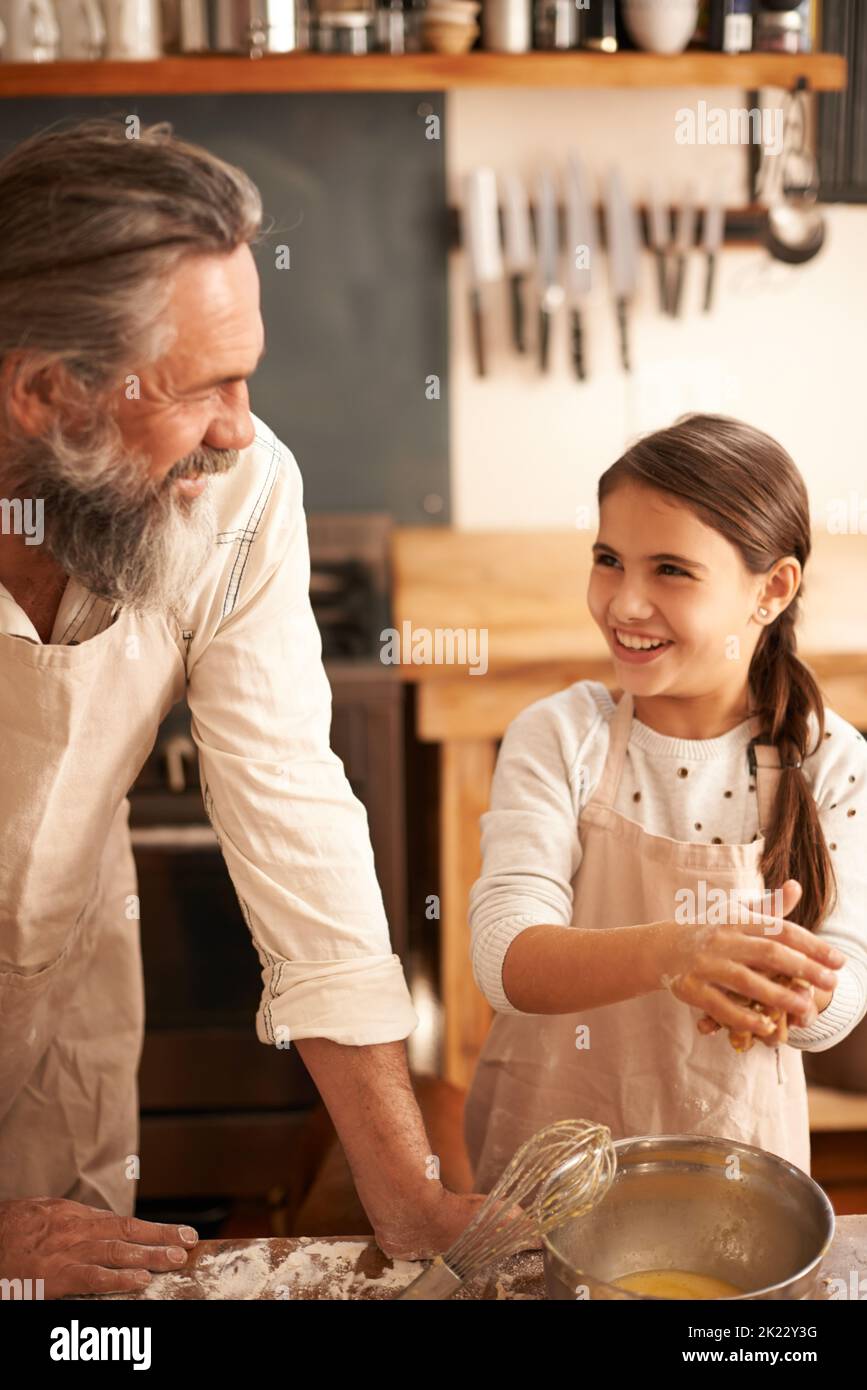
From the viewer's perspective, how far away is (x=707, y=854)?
0.97 m

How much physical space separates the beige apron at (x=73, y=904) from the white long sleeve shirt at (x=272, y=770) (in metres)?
0.02

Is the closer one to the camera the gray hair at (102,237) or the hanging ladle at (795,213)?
the gray hair at (102,237)

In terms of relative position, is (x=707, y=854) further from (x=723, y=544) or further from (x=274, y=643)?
(x=274, y=643)

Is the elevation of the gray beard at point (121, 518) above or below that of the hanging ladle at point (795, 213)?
below

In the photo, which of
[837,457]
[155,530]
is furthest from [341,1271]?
[837,457]

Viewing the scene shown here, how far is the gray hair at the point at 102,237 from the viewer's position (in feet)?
2.61

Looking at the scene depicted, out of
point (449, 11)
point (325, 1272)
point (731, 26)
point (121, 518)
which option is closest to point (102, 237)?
point (121, 518)

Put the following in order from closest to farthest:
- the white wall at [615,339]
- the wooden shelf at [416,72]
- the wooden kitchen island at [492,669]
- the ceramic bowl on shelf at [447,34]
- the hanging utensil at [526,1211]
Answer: the hanging utensil at [526,1211] → the wooden kitchen island at [492,669] → the wooden shelf at [416,72] → the ceramic bowl on shelf at [447,34] → the white wall at [615,339]

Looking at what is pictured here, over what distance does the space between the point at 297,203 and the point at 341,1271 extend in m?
1.76

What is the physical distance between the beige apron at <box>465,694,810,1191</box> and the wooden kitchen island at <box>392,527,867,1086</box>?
703 millimetres

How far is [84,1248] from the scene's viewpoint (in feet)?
2.83

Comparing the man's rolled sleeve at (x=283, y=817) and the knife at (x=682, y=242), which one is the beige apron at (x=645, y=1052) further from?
the knife at (x=682, y=242)

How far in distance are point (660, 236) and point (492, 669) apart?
876 millimetres
